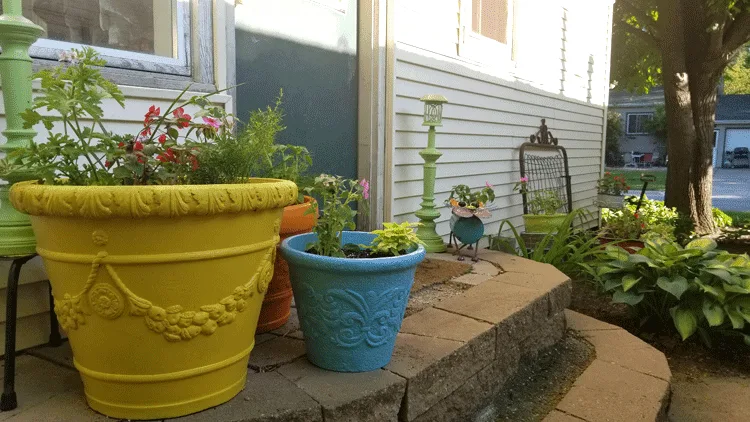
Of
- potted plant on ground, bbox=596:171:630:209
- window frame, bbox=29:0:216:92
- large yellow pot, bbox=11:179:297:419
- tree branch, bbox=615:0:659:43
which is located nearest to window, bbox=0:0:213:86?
window frame, bbox=29:0:216:92

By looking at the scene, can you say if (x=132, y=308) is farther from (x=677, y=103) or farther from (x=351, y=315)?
(x=677, y=103)

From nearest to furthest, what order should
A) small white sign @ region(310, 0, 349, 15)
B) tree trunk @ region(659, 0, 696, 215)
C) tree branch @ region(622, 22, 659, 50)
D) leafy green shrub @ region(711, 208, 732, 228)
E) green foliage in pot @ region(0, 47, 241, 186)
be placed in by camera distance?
1. green foliage in pot @ region(0, 47, 241, 186)
2. small white sign @ region(310, 0, 349, 15)
3. tree trunk @ region(659, 0, 696, 215)
4. leafy green shrub @ region(711, 208, 732, 228)
5. tree branch @ region(622, 22, 659, 50)

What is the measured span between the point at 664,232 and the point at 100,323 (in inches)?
216

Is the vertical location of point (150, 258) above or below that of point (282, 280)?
above

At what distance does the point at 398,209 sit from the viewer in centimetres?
359

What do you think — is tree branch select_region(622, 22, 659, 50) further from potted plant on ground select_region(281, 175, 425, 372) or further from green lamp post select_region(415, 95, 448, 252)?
potted plant on ground select_region(281, 175, 425, 372)

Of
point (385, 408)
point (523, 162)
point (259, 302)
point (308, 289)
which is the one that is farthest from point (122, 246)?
point (523, 162)

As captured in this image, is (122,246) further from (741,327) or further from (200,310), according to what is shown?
(741,327)

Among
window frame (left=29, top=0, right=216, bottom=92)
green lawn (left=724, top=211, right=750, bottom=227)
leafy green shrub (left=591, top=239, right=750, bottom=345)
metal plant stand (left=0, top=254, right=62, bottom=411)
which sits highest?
window frame (left=29, top=0, right=216, bottom=92)

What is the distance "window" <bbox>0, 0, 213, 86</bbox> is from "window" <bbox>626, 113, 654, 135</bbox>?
3424 cm

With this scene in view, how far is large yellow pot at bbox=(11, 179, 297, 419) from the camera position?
1.17 meters

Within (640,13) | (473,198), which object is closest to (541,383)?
(473,198)

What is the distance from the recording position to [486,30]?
15.3 ft

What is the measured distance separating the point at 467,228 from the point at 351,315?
1807mm
